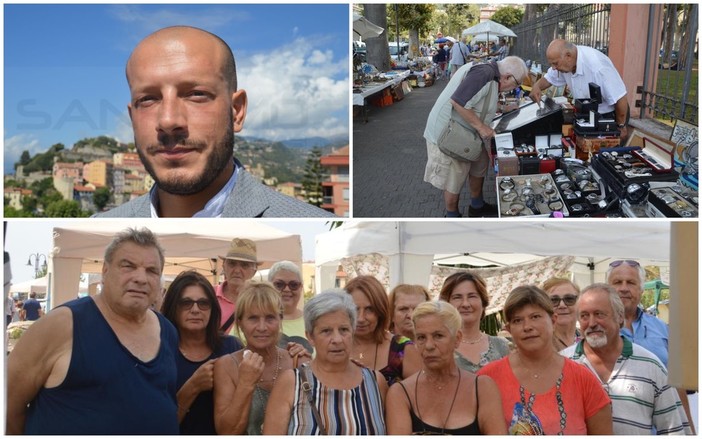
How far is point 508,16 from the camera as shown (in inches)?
217

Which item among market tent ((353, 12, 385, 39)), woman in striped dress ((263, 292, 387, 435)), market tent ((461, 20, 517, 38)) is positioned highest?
market tent ((461, 20, 517, 38))

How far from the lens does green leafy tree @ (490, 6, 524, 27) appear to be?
543cm

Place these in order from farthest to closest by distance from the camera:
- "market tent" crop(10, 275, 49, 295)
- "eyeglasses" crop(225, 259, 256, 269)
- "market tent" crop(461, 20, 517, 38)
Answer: "market tent" crop(461, 20, 517, 38)
"market tent" crop(10, 275, 49, 295)
"eyeglasses" crop(225, 259, 256, 269)

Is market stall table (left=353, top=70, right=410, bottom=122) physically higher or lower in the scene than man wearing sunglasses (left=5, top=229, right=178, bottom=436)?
higher

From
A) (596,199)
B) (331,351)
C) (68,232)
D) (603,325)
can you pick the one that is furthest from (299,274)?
(596,199)

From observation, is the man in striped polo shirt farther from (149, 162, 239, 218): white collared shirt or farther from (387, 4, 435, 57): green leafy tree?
(387, 4, 435, 57): green leafy tree

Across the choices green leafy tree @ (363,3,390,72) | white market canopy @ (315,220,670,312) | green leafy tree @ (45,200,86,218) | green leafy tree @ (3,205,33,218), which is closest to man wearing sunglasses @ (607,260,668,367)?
white market canopy @ (315,220,670,312)

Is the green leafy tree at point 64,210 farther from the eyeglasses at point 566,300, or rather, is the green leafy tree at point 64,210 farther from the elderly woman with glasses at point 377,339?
the eyeglasses at point 566,300

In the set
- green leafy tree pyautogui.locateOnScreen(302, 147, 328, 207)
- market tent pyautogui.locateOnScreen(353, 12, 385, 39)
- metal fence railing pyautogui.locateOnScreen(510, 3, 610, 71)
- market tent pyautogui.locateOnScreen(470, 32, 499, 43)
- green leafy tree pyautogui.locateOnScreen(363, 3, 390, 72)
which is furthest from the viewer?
market tent pyautogui.locateOnScreen(470, 32, 499, 43)

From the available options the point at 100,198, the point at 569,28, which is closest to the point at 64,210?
the point at 100,198

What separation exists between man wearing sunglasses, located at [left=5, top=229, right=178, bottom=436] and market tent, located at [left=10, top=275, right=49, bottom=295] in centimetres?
129

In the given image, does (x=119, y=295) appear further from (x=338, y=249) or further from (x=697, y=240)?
(x=697, y=240)

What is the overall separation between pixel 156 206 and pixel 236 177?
38cm

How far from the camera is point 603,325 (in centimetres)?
268
